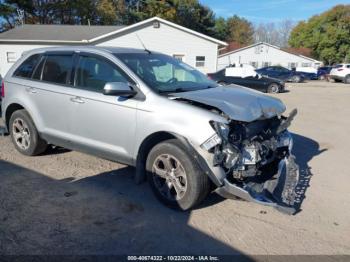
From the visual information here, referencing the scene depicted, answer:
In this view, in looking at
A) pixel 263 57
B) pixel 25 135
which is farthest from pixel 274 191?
pixel 263 57

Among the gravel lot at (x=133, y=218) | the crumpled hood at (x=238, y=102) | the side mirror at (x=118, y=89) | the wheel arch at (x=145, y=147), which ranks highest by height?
the side mirror at (x=118, y=89)

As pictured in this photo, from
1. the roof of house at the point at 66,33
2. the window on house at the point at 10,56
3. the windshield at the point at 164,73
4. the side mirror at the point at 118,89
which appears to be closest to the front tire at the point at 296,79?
the roof of house at the point at 66,33

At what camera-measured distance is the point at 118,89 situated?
4340 millimetres

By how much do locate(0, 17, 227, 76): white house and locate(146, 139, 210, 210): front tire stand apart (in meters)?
20.8

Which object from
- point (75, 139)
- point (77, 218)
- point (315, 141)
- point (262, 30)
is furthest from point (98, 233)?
point (262, 30)

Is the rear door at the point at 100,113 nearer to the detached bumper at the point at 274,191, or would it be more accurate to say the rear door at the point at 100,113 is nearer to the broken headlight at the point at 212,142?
the broken headlight at the point at 212,142

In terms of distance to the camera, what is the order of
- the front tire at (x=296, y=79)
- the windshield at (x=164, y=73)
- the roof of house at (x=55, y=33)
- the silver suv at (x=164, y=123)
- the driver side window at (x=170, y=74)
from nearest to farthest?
1. the silver suv at (x=164, y=123)
2. the windshield at (x=164, y=73)
3. the driver side window at (x=170, y=74)
4. the roof of house at (x=55, y=33)
5. the front tire at (x=296, y=79)

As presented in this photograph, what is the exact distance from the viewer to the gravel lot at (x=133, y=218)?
357 centimetres

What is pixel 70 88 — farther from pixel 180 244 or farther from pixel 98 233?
pixel 180 244

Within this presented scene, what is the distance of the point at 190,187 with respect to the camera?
4074mm

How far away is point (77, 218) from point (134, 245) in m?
0.87

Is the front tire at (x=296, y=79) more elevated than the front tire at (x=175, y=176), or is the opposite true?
the front tire at (x=175, y=176)

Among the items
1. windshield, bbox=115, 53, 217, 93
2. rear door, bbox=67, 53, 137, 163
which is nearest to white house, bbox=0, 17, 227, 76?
windshield, bbox=115, 53, 217, 93

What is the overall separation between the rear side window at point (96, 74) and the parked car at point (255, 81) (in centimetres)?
1556
